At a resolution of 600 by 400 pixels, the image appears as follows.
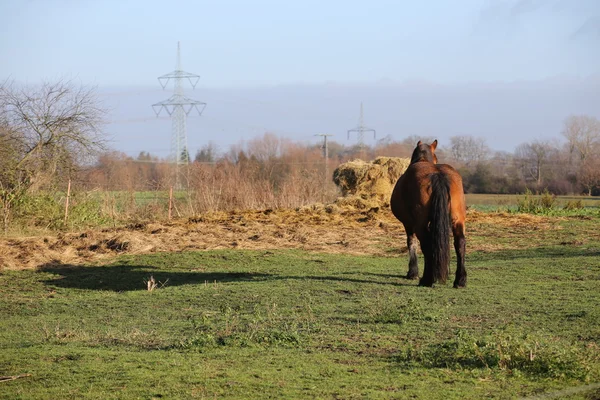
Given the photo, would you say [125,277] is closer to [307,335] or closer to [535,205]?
[307,335]

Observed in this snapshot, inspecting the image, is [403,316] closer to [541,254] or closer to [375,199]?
[541,254]

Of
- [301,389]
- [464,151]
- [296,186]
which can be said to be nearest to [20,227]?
[296,186]

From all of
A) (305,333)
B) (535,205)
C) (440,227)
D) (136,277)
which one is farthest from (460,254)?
→ (535,205)

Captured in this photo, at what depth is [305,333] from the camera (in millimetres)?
7992

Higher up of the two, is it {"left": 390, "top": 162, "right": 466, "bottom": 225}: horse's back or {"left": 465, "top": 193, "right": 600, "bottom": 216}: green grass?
{"left": 390, "top": 162, "right": 466, "bottom": 225}: horse's back

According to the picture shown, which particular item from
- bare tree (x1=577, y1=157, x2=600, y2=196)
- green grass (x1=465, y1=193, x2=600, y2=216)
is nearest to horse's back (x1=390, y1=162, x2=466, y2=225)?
green grass (x1=465, y1=193, x2=600, y2=216)

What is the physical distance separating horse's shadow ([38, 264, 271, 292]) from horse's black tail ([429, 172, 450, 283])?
3.73 m

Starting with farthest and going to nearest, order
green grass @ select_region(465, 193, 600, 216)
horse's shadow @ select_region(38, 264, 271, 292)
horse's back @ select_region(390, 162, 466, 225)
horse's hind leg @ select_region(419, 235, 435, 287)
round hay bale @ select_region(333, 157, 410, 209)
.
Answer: green grass @ select_region(465, 193, 600, 216) < round hay bale @ select_region(333, 157, 410, 209) < horse's shadow @ select_region(38, 264, 271, 292) < horse's back @ select_region(390, 162, 466, 225) < horse's hind leg @ select_region(419, 235, 435, 287)

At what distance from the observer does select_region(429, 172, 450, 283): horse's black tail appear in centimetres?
1068

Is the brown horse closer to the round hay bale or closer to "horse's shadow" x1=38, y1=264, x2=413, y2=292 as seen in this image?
"horse's shadow" x1=38, y1=264, x2=413, y2=292

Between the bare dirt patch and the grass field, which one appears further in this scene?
the bare dirt patch

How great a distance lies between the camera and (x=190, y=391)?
226 inches

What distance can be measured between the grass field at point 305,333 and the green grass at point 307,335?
Result: 2 centimetres

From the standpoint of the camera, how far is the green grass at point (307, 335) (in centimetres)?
598
